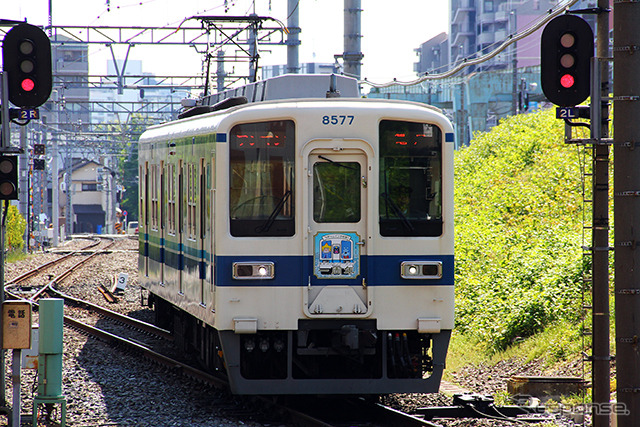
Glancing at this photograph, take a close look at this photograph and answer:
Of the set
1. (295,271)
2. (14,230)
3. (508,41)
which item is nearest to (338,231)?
(295,271)

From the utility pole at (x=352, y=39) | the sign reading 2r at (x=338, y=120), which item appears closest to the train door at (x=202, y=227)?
the sign reading 2r at (x=338, y=120)

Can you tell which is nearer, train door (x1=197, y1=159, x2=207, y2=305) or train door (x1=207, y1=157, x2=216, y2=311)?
train door (x1=207, y1=157, x2=216, y2=311)

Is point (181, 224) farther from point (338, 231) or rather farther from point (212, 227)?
point (338, 231)

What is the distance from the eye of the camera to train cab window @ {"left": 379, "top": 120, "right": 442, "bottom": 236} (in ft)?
29.7

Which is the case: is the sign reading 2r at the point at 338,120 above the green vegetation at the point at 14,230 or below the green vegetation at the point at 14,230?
above

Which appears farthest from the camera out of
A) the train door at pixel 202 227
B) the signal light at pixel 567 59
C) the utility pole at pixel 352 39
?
the utility pole at pixel 352 39

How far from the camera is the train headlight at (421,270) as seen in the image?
9.05 meters

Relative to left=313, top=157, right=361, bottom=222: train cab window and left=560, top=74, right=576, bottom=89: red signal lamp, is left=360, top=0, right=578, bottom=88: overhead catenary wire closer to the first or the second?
left=313, top=157, right=361, bottom=222: train cab window

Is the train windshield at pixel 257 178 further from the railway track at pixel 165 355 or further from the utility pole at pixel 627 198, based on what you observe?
the utility pole at pixel 627 198

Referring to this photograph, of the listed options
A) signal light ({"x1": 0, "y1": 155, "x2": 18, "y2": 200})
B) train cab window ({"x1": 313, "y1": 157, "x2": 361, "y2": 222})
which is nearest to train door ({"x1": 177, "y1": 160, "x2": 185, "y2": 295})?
train cab window ({"x1": 313, "y1": 157, "x2": 361, "y2": 222})

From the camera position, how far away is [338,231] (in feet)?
29.5

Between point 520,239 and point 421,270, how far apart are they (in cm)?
810

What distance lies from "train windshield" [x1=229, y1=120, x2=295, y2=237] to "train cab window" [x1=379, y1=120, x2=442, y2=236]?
0.91 metres

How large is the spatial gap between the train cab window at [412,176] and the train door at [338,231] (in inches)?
9.9
